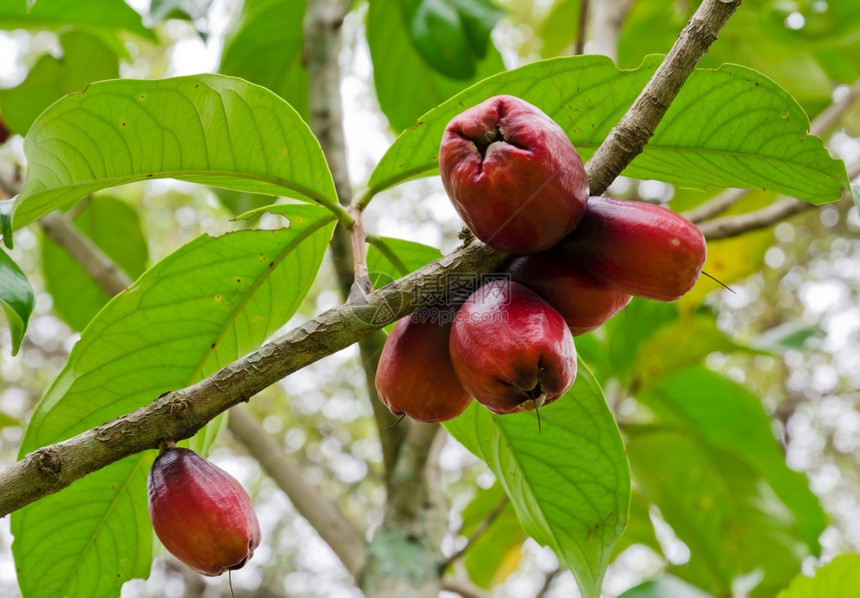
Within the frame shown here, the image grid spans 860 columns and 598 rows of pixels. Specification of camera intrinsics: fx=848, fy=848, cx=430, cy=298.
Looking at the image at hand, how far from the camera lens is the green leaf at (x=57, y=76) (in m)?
2.22

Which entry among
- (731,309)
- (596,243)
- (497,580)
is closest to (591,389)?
(596,243)

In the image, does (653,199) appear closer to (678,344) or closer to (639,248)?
(678,344)

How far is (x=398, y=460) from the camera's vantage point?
2.00m

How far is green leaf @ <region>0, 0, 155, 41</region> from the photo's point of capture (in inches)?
83.7

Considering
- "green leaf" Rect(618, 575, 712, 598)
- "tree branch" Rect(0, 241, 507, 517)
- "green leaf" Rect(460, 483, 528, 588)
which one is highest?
Answer: "tree branch" Rect(0, 241, 507, 517)

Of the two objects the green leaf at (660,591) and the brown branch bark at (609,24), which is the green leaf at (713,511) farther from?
the brown branch bark at (609,24)

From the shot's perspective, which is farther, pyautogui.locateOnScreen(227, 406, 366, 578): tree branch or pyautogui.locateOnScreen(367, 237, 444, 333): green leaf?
pyautogui.locateOnScreen(227, 406, 366, 578): tree branch

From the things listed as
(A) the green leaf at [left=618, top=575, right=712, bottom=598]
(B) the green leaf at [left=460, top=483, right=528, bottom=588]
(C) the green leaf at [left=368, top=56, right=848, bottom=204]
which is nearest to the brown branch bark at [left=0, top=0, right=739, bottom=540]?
(C) the green leaf at [left=368, top=56, right=848, bottom=204]

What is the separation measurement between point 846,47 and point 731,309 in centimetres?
277

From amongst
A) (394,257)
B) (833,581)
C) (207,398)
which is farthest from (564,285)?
(833,581)

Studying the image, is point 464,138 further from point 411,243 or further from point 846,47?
point 846,47

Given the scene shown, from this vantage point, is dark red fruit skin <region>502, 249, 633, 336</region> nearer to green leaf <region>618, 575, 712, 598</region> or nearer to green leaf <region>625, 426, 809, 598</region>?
green leaf <region>618, 575, 712, 598</region>

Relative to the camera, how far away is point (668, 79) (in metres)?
0.87

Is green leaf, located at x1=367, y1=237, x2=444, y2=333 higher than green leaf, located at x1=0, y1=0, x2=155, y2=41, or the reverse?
green leaf, located at x1=0, y1=0, x2=155, y2=41
